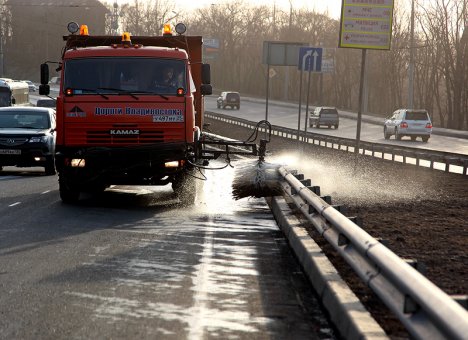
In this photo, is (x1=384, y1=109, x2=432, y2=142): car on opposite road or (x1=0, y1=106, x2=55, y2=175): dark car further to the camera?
(x1=384, y1=109, x2=432, y2=142): car on opposite road

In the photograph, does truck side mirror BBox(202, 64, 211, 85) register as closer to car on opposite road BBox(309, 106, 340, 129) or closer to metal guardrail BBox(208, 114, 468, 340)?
metal guardrail BBox(208, 114, 468, 340)

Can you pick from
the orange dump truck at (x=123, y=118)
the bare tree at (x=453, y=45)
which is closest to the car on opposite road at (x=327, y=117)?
the bare tree at (x=453, y=45)

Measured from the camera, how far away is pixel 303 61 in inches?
1176

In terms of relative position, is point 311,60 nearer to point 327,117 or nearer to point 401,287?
point 401,287

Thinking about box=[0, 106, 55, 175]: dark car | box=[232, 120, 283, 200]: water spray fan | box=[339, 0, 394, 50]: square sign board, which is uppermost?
box=[339, 0, 394, 50]: square sign board

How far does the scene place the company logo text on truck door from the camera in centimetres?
1513

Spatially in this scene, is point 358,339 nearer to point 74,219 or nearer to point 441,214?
point 74,219

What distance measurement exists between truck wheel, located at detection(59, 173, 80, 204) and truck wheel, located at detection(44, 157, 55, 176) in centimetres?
672

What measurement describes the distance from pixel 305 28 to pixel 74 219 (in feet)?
365

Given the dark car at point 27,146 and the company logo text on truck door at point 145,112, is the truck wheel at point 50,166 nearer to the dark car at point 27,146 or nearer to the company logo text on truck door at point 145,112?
the dark car at point 27,146

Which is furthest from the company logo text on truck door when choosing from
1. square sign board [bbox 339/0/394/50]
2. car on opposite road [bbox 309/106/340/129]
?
car on opposite road [bbox 309/106/340/129]

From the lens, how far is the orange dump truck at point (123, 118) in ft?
49.8

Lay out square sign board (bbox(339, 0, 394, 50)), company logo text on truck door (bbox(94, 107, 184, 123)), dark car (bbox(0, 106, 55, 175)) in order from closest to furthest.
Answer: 1. company logo text on truck door (bbox(94, 107, 184, 123))
2. square sign board (bbox(339, 0, 394, 50))
3. dark car (bbox(0, 106, 55, 175))

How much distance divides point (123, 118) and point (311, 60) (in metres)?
15.4
